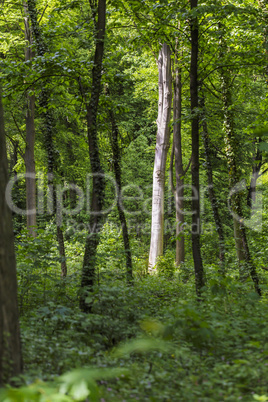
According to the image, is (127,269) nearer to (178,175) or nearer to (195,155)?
(195,155)

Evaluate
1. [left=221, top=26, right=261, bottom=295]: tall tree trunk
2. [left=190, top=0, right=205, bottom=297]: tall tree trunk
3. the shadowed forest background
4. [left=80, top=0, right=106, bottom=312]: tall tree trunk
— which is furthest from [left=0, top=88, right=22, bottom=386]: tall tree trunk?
[left=221, top=26, right=261, bottom=295]: tall tree trunk

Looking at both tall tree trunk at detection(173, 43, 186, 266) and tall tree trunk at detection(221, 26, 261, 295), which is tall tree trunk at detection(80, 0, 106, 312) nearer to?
tall tree trunk at detection(221, 26, 261, 295)

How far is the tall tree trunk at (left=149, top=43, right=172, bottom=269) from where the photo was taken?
1510 cm

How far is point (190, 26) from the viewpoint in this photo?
26.0 feet

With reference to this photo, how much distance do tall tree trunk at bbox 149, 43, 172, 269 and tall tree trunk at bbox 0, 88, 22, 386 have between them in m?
11.7

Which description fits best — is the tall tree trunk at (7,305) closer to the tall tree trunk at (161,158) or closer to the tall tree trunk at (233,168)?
the tall tree trunk at (233,168)

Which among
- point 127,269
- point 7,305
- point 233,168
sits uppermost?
point 233,168

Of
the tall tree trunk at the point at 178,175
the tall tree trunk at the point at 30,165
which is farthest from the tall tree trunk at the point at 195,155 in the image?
the tall tree trunk at the point at 30,165

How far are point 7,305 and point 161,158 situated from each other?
1236cm

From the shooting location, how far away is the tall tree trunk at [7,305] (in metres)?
3.07

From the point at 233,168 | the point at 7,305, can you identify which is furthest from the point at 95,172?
the point at 233,168

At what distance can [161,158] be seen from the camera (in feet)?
49.9

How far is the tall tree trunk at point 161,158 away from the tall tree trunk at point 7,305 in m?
11.7

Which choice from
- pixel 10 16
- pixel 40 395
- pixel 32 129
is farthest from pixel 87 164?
pixel 40 395
